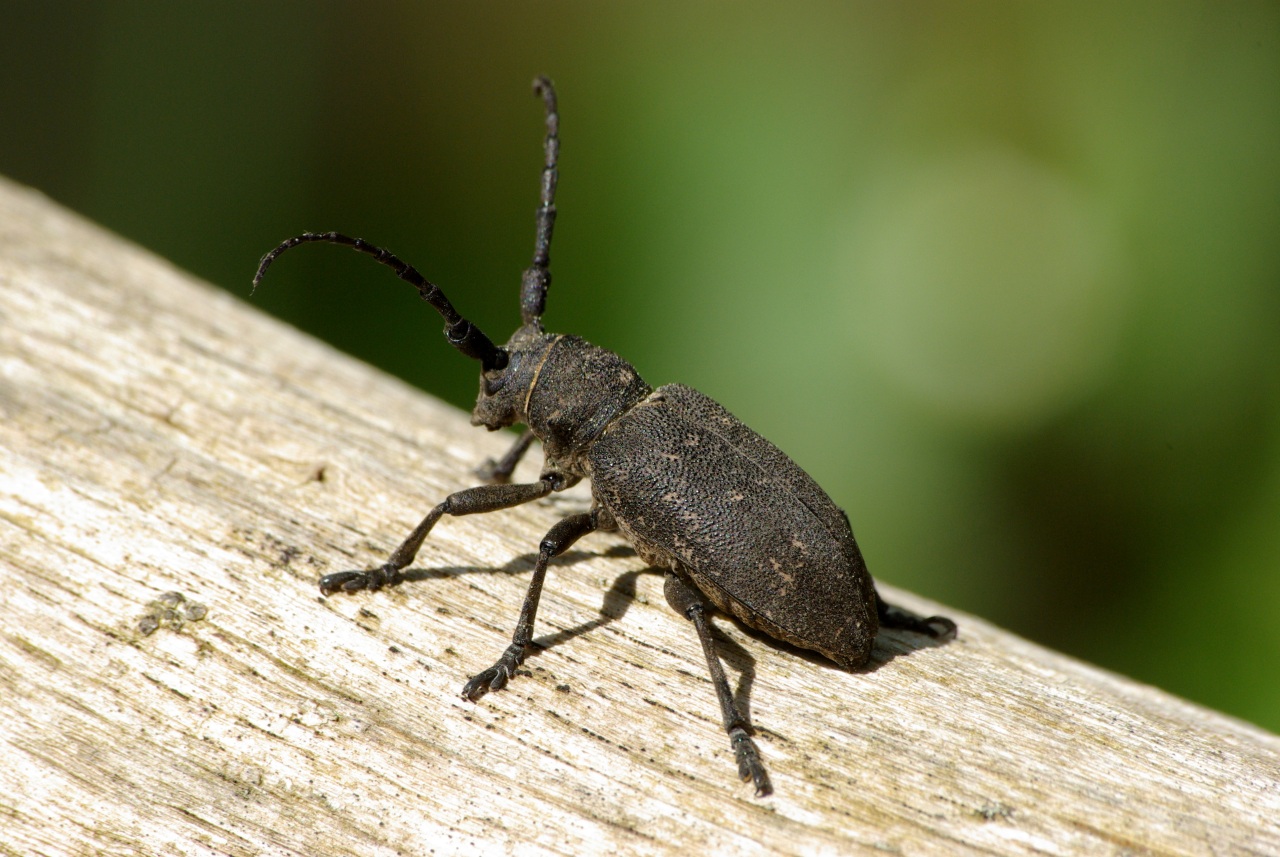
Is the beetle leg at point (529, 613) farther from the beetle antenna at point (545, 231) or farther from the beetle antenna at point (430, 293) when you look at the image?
the beetle antenna at point (545, 231)

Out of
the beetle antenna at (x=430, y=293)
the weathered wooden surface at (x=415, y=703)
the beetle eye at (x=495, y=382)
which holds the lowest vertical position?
the weathered wooden surface at (x=415, y=703)

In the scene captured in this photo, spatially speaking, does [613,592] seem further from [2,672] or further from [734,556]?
[2,672]

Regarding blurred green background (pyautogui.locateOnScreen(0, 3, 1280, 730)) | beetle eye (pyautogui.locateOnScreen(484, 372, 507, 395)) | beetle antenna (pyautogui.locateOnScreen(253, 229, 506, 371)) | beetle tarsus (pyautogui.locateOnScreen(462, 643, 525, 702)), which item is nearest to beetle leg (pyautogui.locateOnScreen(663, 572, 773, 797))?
beetle tarsus (pyautogui.locateOnScreen(462, 643, 525, 702))

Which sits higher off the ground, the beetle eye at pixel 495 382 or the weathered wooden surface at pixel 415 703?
the beetle eye at pixel 495 382

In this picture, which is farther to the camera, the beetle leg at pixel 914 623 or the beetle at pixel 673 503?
the beetle leg at pixel 914 623

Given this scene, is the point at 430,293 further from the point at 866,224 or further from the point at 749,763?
the point at 866,224

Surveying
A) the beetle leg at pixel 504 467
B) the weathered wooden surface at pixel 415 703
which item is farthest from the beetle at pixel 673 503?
the beetle leg at pixel 504 467
